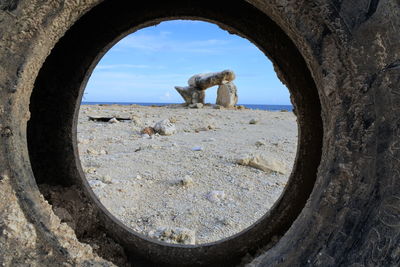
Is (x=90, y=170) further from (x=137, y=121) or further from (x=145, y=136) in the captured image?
(x=137, y=121)

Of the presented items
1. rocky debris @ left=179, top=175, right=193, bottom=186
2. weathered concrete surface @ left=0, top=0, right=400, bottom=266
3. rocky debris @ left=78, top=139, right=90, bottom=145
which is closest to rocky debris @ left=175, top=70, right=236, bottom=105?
rocky debris @ left=78, top=139, right=90, bottom=145

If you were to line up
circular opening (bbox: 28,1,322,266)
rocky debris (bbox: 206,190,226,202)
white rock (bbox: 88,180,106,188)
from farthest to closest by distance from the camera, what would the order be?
white rock (bbox: 88,180,106,188) → rocky debris (bbox: 206,190,226,202) → circular opening (bbox: 28,1,322,266)

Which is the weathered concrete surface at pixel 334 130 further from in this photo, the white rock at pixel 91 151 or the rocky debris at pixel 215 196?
the white rock at pixel 91 151

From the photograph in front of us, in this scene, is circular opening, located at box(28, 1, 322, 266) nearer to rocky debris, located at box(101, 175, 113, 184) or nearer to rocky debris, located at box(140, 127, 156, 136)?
rocky debris, located at box(101, 175, 113, 184)

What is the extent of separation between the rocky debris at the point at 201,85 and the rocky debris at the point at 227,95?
39 cm

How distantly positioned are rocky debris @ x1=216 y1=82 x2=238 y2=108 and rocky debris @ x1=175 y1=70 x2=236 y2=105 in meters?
0.39

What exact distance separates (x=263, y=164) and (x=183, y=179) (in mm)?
1272

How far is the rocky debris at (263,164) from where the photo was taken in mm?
5223

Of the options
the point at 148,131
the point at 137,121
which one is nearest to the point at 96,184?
the point at 148,131

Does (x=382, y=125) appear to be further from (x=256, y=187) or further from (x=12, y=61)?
(x=256, y=187)

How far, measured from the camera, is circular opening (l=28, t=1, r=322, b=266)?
2219 mm

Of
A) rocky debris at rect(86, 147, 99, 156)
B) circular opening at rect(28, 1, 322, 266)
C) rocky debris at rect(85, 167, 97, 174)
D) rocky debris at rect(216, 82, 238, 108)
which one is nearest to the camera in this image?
circular opening at rect(28, 1, 322, 266)

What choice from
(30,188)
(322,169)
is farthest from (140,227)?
(322,169)

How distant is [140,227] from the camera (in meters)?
3.55
